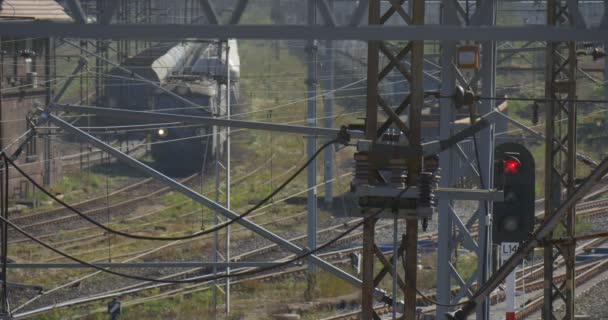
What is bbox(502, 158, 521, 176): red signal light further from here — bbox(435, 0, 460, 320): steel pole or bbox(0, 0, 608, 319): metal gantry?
bbox(435, 0, 460, 320): steel pole

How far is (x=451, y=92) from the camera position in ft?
24.4

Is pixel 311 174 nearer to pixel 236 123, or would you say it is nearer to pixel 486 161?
pixel 236 123

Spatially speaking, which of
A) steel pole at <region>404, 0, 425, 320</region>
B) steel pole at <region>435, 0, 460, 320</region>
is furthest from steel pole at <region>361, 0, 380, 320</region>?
steel pole at <region>435, 0, 460, 320</region>

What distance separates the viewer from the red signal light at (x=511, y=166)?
7996mm

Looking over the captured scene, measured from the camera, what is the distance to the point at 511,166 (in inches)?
315

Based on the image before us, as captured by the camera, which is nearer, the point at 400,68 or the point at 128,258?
the point at 400,68

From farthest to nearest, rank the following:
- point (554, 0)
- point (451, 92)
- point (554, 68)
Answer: point (554, 68)
point (554, 0)
point (451, 92)

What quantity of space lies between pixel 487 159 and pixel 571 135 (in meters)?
2.74

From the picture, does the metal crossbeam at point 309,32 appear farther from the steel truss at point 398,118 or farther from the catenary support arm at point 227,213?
the catenary support arm at point 227,213

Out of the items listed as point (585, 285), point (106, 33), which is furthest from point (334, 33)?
point (585, 285)

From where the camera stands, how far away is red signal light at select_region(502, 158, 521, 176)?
800 cm

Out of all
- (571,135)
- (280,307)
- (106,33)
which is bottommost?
(280,307)

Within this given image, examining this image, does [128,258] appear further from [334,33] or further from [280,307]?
[334,33]

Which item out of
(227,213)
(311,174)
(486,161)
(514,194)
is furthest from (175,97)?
(486,161)
